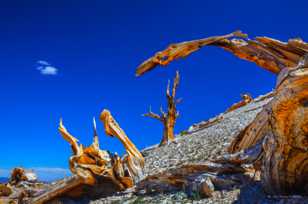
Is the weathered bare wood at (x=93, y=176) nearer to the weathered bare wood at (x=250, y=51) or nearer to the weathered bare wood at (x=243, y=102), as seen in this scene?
the weathered bare wood at (x=250, y=51)

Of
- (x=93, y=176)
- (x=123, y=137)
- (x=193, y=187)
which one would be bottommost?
(x=193, y=187)

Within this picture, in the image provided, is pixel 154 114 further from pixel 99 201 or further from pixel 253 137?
pixel 253 137

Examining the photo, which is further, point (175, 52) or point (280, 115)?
point (175, 52)

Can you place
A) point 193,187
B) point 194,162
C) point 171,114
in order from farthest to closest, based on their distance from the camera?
point 171,114
point 194,162
point 193,187

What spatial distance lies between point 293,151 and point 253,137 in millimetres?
3480

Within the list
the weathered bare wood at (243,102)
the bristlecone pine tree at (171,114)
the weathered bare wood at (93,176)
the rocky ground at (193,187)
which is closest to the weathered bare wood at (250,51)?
the rocky ground at (193,187)

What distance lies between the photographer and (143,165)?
15742mm

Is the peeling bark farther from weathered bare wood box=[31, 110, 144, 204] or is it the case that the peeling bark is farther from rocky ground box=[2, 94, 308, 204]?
weathered bare wood box=[31, 110, 144, 204]

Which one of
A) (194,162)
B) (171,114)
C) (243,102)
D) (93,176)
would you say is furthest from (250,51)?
(243,102)

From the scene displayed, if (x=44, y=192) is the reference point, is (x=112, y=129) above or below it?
above

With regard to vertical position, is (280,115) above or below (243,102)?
below

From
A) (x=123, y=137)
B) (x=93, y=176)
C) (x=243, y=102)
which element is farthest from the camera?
(x=243, y=102)

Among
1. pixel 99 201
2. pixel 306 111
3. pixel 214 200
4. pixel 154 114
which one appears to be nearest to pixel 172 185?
pixel 214 200

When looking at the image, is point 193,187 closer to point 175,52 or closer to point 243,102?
point 175,52
